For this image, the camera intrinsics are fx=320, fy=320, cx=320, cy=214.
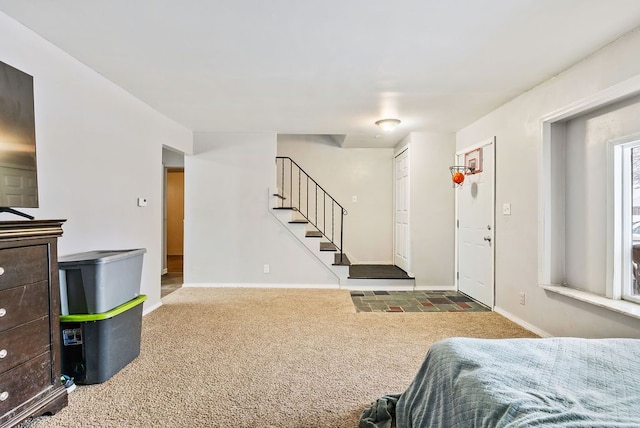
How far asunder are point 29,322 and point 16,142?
1013 mm

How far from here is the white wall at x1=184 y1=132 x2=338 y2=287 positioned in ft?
16.0

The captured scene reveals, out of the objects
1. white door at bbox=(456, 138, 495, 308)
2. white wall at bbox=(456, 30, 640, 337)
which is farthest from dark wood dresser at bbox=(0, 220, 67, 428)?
white door at bbox=(456, 138, 495, 308)

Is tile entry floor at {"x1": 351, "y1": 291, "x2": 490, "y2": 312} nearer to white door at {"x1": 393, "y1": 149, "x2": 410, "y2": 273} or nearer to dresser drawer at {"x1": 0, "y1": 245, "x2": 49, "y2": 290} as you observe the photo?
white door at {"x1": 393, "y1": 149, "x2": 410, "y2": 273}

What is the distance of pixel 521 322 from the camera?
3277mm

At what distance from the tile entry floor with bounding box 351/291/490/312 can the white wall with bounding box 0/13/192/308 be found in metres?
2.60

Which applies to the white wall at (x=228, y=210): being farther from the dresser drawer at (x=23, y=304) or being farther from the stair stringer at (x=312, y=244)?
the dresser drawer at (x=23, y=304)

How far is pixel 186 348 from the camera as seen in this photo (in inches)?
106

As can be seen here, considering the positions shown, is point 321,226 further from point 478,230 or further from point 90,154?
point 90,154

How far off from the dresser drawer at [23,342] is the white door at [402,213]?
4.25 meters

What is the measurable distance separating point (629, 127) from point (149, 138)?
173 inches

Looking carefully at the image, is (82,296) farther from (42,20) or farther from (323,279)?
(323,279)

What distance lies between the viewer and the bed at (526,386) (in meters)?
0.99

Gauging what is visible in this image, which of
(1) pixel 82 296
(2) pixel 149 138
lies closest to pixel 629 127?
(1) pixel 82 296

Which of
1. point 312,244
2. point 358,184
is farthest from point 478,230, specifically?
point 358,184
